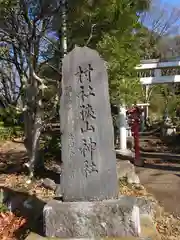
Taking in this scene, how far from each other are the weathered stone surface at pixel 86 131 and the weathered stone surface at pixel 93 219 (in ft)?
0.63

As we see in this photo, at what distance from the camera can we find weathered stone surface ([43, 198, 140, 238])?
146 inches

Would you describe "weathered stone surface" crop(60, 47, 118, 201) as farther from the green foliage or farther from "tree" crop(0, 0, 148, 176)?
the green foliage

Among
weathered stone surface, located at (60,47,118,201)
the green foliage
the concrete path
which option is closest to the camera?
weathered stone surface, located at (60,47,118,201)

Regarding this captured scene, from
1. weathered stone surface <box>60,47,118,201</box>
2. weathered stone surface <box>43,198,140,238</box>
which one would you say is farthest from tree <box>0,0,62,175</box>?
weathered stone surface <box>43,198,140,238</box>

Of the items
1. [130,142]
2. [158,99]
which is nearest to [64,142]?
[130,142]

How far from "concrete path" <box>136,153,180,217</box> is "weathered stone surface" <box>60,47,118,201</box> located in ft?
7.29

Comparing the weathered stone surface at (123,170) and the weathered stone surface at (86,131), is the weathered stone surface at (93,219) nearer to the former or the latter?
the weathered stone surface at (86,131)

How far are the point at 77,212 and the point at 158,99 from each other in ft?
85.9

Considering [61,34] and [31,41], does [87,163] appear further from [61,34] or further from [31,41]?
[61,34]

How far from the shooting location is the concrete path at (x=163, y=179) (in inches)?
253

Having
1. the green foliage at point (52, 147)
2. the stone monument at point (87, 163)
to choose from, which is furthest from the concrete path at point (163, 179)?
the green foliage at point (52, 147)

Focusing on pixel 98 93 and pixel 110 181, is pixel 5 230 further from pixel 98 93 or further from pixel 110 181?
pixel 98 93

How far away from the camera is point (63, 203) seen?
3.95 m

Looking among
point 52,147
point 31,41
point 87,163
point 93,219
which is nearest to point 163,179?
point 52,147
